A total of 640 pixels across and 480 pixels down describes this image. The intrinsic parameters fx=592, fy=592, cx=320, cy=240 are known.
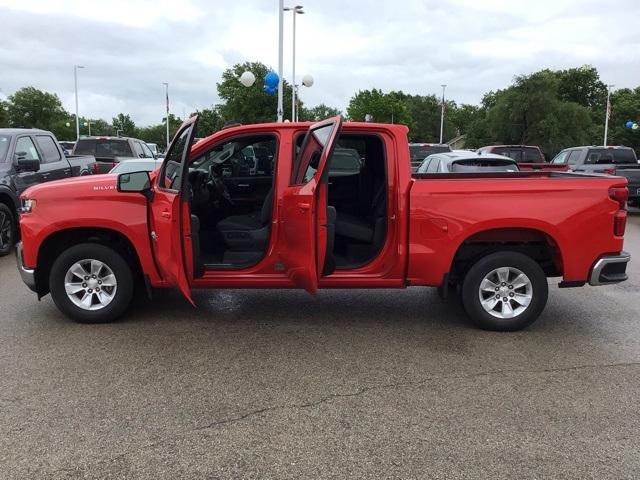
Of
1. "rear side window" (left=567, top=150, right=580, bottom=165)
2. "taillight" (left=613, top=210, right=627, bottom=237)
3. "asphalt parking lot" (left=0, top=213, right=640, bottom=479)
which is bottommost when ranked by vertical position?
"asphalt parking lot" (left=0, top=213, right=640, bottom=479)

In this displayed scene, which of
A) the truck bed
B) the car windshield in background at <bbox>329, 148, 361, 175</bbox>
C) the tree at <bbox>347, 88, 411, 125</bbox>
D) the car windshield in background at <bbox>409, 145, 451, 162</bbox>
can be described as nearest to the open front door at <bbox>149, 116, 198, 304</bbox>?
the car windshield in background at <bbox>329, 148, 361, 175</bbox>

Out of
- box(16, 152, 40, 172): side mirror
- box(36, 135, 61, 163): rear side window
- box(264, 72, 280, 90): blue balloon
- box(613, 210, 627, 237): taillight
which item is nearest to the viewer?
box(613, 210, 627, 237): taillight

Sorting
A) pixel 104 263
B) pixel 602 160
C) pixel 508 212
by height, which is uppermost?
pixel 602 160

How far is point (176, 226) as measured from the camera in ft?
15.3

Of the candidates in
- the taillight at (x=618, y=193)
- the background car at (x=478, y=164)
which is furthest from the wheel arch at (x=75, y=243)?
the background car at (x=478, y=164)

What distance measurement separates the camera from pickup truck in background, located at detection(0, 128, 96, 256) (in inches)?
350

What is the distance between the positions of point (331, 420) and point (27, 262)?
11.0 ft

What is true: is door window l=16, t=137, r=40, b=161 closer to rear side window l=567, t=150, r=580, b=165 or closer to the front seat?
the front seat

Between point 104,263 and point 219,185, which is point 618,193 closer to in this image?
point 219,185

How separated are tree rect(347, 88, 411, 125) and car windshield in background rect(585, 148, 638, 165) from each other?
55846 millimetres

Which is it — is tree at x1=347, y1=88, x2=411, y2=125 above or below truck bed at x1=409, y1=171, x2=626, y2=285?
above

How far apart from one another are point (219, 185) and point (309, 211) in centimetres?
203

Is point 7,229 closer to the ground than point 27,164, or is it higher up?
closer to the ground

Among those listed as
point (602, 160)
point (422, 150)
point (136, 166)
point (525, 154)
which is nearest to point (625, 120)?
point (422, 150)
